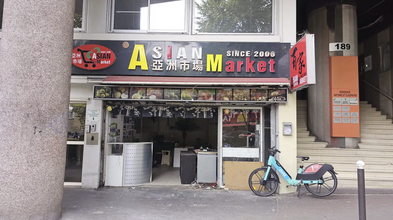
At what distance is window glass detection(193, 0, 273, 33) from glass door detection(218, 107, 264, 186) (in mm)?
2229

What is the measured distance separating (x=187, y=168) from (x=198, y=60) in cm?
313

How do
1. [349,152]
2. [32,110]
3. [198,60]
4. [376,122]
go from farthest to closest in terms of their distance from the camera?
[376,122]
[349,152]
[198,60]
[32,110]

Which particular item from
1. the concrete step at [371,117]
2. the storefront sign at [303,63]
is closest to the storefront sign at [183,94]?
the storefront sign at [303,63]

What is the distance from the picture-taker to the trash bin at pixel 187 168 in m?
6.95

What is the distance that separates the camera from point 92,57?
249 inches

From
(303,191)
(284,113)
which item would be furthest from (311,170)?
(284,113)

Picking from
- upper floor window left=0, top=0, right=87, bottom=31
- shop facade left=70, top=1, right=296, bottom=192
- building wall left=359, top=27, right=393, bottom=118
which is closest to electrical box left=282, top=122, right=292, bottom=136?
shop facade left=70, top=1, right=296, bottom=192

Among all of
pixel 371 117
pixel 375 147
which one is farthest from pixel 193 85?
pixel 371 117

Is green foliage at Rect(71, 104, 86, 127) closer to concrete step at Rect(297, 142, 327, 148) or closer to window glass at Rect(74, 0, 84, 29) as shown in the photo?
window glass at Rect(74, 0, 84, 29)

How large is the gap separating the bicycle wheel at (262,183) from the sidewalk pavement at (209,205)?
17cm

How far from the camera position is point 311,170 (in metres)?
5.67

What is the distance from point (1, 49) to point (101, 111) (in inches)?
107

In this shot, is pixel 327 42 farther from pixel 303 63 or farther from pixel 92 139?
pixel 92 139

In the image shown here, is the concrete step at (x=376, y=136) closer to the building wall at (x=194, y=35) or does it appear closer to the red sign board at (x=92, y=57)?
the building wall at (x=194, y=35)
